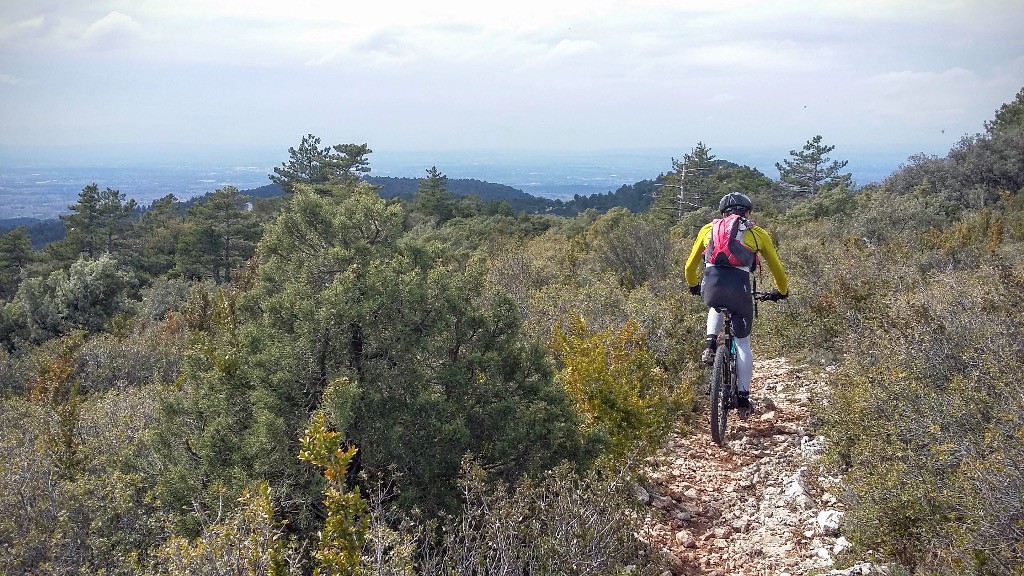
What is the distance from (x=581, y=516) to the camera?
2928 mm

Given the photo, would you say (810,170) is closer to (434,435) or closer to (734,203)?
(734,203)

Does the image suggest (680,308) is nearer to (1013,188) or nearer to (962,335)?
(962,335)

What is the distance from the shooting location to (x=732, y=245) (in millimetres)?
4711

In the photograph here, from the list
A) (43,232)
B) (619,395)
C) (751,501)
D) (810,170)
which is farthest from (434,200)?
(43,232)

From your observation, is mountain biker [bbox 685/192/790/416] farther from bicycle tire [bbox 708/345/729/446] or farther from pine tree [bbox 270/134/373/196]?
pine tree [bbox 270/134/373/196]

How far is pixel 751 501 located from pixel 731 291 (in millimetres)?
1560

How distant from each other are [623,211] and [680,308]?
1534 cm

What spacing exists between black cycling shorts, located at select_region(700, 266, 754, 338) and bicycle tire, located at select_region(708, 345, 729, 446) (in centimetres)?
30

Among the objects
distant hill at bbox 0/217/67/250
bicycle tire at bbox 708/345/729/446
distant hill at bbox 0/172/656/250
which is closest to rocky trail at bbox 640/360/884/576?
bicycle tire at bbox 708/345/729/446

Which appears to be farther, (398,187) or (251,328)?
(398,187)

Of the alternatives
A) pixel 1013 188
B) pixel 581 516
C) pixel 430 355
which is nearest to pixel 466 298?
pixel 430 355

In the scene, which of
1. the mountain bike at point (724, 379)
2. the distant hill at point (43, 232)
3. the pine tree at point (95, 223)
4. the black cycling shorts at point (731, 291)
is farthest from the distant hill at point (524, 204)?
the black cycling shorts at point (731, 291)

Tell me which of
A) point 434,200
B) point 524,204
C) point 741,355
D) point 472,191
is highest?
point 472,191

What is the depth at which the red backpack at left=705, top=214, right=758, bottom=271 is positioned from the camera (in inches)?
185
